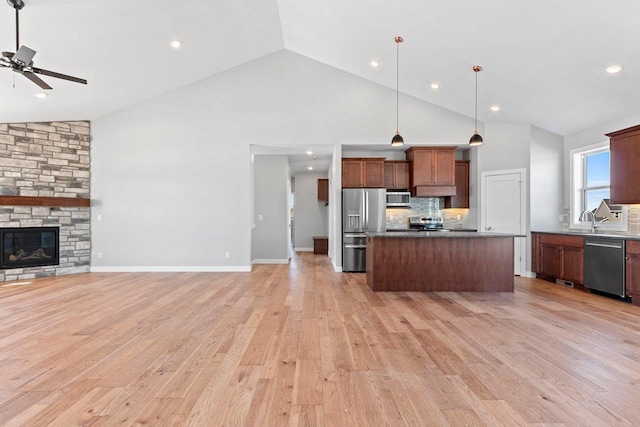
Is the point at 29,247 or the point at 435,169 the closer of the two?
the point at 29,247

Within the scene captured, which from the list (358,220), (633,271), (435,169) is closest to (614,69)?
(633,271)

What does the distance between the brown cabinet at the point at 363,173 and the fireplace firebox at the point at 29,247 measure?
559cm

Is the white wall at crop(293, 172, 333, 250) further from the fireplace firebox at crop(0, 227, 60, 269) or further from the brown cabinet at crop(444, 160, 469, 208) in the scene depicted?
the fireplace firebox at crop(0, 227, 60, 269)

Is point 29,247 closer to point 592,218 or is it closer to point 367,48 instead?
point 367,48

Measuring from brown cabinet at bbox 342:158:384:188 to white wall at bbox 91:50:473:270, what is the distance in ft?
1.63

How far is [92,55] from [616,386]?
6.70 m

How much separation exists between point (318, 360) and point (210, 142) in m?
5.23

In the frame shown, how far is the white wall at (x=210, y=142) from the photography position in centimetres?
659

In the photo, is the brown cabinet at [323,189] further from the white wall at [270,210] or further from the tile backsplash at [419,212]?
the tile backsplash at [419,212]

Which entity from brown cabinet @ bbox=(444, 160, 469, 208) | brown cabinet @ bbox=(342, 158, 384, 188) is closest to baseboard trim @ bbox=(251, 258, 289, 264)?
brown cabinet @ bbox=(342, 158, 384, 188)

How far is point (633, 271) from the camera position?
4238mm

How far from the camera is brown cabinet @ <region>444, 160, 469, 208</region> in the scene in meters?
7.00

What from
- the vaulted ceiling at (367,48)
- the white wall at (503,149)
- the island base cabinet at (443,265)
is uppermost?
the vaulted ceiling at (367,48)

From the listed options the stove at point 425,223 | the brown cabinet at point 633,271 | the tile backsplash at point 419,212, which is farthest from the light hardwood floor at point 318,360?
the tile backsplash at point 419,212
